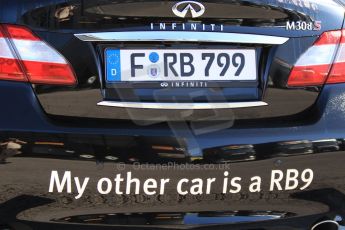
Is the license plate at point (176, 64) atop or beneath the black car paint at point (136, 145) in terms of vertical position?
atop

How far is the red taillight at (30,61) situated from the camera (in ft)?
7.29

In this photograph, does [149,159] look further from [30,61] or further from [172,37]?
[30,61]

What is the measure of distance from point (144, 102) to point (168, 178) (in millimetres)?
313

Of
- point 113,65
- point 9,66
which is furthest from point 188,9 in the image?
point 9,66

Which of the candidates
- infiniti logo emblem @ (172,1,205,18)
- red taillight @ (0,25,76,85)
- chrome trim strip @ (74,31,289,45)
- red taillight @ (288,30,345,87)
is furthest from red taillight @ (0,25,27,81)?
red taillight @ (288,30,345,87)

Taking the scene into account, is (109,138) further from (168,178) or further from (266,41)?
(266,41)

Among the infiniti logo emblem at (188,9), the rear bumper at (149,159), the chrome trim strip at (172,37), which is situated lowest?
the rear bumper at (149,159)

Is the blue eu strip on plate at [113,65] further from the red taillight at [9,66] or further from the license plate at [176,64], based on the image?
the red taillight at [9,66]

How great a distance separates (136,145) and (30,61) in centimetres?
53

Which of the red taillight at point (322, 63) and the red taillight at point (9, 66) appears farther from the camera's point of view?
the red taillight at point (322, 63)

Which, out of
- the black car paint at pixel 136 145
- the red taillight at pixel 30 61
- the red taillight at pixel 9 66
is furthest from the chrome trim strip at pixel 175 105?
the red taillight at pixel 9 66

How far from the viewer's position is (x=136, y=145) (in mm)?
2229

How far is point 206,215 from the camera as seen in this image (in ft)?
7.65

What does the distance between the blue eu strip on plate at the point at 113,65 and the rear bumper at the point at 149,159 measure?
0.18 metres
